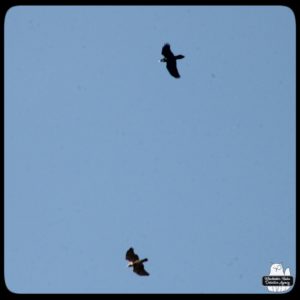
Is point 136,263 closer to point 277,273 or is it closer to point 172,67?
point 277,273

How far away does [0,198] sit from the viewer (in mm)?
17406

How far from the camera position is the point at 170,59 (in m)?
21.2

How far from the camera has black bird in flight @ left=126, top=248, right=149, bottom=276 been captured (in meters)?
20.0

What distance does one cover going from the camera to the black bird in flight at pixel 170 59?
68.7 ft

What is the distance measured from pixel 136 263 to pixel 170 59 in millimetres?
6311

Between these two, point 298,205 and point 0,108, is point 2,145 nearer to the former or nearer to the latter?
point 0,108

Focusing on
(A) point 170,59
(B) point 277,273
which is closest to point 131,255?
(B) point 277,273

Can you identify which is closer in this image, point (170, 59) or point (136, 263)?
point (136, 263)

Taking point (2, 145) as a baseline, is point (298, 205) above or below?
below
